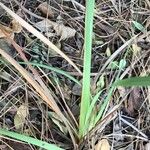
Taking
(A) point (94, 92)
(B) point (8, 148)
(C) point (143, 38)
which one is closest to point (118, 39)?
(C) point (143, 38)

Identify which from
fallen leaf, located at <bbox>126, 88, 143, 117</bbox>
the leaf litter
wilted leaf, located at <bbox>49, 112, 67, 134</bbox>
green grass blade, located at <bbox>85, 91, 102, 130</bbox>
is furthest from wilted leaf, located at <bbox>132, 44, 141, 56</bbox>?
wilted leaf, located at <bbox>49, 112, 67, 134</bbox>

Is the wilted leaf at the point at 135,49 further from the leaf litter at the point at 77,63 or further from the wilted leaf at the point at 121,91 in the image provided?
the wilted leaf at the point at 121,91

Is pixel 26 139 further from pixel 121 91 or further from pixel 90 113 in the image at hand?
pixel 121 91

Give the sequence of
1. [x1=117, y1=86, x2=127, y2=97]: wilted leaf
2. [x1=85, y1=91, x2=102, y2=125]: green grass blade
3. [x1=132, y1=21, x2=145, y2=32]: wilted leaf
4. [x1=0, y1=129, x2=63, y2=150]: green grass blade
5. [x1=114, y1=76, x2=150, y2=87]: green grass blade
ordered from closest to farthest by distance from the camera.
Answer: [x1=114, y1=76, x2=150, y2=87]: green grass blade < [x1=0, y1=129, x2=63, y2=150]: green grass blade < [x1=85, y1=91, x2=102, y2=125]: green grass blade < [x1=117, y1=86, x2=127, y2=97]: wilted leaf < [x1=132, y1=21, x2=145, y2=32]: wilted leaf

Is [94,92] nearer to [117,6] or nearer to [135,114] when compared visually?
[135,114]

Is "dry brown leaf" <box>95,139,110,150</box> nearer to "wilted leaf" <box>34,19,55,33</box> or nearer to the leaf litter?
the leaf litter

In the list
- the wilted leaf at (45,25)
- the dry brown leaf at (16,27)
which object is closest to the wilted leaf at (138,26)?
the wilted leaf at (45,25)
